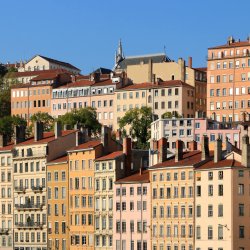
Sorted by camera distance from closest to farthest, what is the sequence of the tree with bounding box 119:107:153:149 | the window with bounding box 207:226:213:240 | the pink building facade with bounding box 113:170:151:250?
the window with bounding box 207:226:213:240 < the pink building facade with bounding box 113:170:151:250 < the tree with bounding box 119:107:153:149

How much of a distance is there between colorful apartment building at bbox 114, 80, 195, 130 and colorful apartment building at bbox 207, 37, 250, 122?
15.0ft

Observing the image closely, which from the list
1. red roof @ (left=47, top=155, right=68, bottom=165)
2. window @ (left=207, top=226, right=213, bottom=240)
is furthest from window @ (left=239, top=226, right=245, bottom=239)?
red roof @ (left=47, top=155, right=68, bottom=165)

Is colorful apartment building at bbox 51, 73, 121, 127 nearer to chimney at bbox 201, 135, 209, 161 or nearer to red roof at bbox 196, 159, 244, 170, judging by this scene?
chimney at bbox 201, 135, 209, 161

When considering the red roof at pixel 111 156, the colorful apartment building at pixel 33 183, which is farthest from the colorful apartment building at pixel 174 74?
the red roof at pixel 111 156

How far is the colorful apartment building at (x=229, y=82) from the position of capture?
6398 inches

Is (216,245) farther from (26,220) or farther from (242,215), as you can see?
(26,220)

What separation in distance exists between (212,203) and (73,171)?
21.1 meters

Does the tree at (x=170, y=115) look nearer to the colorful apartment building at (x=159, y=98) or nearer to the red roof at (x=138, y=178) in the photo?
the colorful apartment building at (x=159, y=98)

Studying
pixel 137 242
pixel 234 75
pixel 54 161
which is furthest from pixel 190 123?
pixel 137 242

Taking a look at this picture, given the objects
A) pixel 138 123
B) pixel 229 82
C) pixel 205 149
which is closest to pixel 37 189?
pixel 205 149

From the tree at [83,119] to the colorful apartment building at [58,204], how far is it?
38.9 metres

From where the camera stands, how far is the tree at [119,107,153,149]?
15812 cm

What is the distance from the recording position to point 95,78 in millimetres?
185625

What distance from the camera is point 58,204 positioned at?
4579 inches
